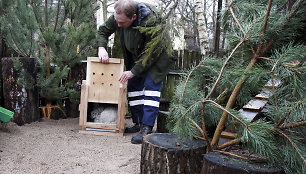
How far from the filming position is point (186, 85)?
2611mm

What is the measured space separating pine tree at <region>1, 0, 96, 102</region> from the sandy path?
0.66 meters

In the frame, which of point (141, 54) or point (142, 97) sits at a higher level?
point (141, 54)

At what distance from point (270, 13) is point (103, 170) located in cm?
186

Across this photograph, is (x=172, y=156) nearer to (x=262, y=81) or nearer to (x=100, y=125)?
(x=262, y=81)

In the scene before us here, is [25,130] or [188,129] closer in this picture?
[188,129]

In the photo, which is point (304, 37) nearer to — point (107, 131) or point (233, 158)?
point (233, 158)

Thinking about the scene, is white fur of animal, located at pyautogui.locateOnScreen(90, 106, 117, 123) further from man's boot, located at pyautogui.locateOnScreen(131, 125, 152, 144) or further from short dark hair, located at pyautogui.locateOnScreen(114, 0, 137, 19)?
short dark hair, located at pyautogui.locateOnScreen(114, 0, 137, 19)

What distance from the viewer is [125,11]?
347 cm

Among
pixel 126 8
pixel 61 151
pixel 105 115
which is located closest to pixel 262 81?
pixel 126 8

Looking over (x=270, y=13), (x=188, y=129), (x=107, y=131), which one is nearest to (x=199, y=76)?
(x=188, y=129)

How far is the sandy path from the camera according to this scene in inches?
110

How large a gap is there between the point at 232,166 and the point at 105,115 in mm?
2441

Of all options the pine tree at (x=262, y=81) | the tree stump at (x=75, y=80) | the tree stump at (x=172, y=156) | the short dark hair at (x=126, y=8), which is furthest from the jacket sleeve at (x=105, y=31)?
the tree stump at (x=172, y=156)

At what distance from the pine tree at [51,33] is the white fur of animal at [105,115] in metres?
0.59
